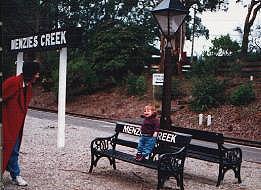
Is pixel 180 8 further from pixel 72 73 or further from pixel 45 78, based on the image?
A: pixel 45 78

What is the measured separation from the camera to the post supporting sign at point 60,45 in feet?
35.8

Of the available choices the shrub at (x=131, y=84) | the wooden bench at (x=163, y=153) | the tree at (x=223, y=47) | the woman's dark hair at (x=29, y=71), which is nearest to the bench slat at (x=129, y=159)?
the wooden bench at (x=163, y=153)

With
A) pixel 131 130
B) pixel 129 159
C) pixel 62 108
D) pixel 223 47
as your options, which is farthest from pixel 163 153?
pixel 223 47

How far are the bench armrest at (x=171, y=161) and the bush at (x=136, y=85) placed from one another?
75.6ft

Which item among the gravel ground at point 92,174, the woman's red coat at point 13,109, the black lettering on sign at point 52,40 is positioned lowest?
the gravel ground at point 92,174

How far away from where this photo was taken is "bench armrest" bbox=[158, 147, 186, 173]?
24.0 ft

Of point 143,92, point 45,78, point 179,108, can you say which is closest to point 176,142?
point 179,108

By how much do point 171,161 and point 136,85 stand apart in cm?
2353

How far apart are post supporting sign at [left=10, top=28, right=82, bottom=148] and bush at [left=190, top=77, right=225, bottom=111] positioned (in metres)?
12.7

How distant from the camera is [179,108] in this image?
2505 cm

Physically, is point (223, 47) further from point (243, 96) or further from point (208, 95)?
point (243, 96)

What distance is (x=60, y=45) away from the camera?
36.7ft

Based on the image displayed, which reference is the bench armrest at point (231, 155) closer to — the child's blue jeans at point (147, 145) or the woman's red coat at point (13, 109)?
the child's blue jeans at point (147, 145)

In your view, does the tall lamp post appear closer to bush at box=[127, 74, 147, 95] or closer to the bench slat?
the bench slat
